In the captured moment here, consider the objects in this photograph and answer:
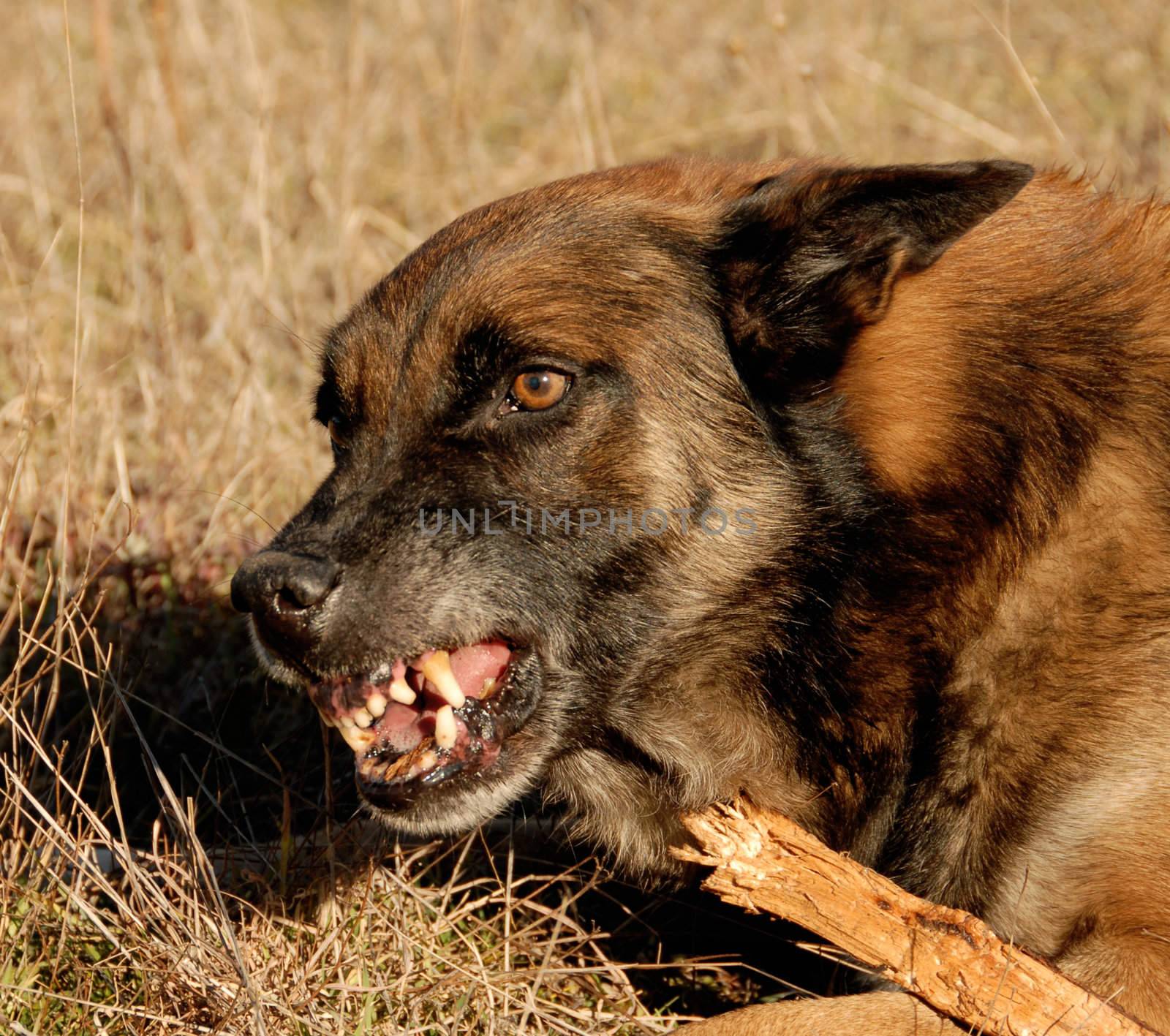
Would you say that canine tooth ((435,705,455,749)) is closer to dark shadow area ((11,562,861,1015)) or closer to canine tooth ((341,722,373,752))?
canine tooth ((341,722,373,752))

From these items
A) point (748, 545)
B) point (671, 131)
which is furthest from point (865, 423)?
point (671, 131)

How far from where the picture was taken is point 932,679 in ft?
9.25

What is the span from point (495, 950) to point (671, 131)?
5.46 metres

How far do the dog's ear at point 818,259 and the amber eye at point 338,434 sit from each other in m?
0.96

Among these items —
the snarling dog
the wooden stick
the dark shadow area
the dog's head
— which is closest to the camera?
the wooden stick

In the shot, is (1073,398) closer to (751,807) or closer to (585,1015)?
(751,807)

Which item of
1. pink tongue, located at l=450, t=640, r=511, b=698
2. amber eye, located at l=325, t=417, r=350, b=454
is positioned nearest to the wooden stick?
pink tongue, located at l=450, t=640, r=511, b=698

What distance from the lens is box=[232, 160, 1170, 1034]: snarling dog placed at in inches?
107

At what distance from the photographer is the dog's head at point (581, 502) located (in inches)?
112

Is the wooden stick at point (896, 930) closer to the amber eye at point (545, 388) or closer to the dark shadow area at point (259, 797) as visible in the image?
the dark shadow area at point (259, 797)

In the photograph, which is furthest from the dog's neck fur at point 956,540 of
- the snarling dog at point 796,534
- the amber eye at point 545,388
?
the amber eye at point 545,388

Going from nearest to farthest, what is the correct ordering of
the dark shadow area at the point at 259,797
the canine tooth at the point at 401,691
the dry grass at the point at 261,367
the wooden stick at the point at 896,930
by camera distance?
the wooden stick at the point at 896,930 → the canine tooth at the point at 401,691 → the dry grass at the point at 261,367 → the dark shadow area at the point at 259,797

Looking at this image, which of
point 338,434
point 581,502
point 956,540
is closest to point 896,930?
point 956,540

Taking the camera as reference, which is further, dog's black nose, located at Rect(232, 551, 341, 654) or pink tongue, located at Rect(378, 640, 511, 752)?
pink tongue, located at Rect(378, 640, 511, 752)
